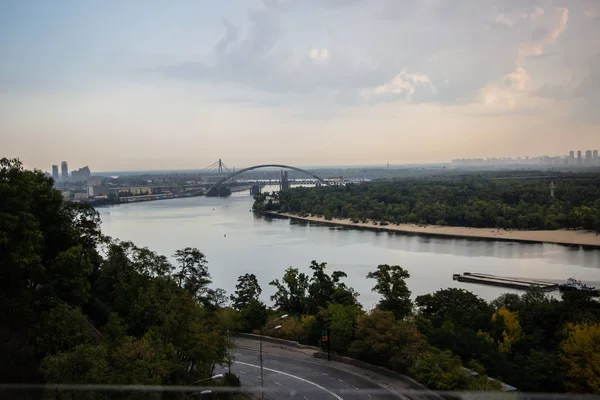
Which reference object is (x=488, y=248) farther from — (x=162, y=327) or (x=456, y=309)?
(x=162, y=327)

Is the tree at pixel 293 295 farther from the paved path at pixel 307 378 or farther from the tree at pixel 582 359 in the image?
the tree at pixel 582 359

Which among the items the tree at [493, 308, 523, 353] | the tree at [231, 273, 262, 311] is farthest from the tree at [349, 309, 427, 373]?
the tree at [231, 273, 262, 311]

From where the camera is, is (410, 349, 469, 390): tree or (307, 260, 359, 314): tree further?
(307, 260, 359, 314): tree

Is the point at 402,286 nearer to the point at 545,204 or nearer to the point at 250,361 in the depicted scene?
the point at 250,361

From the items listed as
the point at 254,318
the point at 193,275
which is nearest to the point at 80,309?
the point at 254,318

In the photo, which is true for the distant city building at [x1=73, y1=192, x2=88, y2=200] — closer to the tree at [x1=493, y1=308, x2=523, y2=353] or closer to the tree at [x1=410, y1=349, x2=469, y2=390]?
the tree at [x1=493, y1=308, x2=523, y2=353]

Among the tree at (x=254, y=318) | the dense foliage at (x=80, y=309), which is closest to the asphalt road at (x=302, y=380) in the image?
the dense foliage at (x=80, y=309)

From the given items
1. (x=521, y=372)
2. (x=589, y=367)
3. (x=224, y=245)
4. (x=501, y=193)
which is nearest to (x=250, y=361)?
(x=521, y=372)
